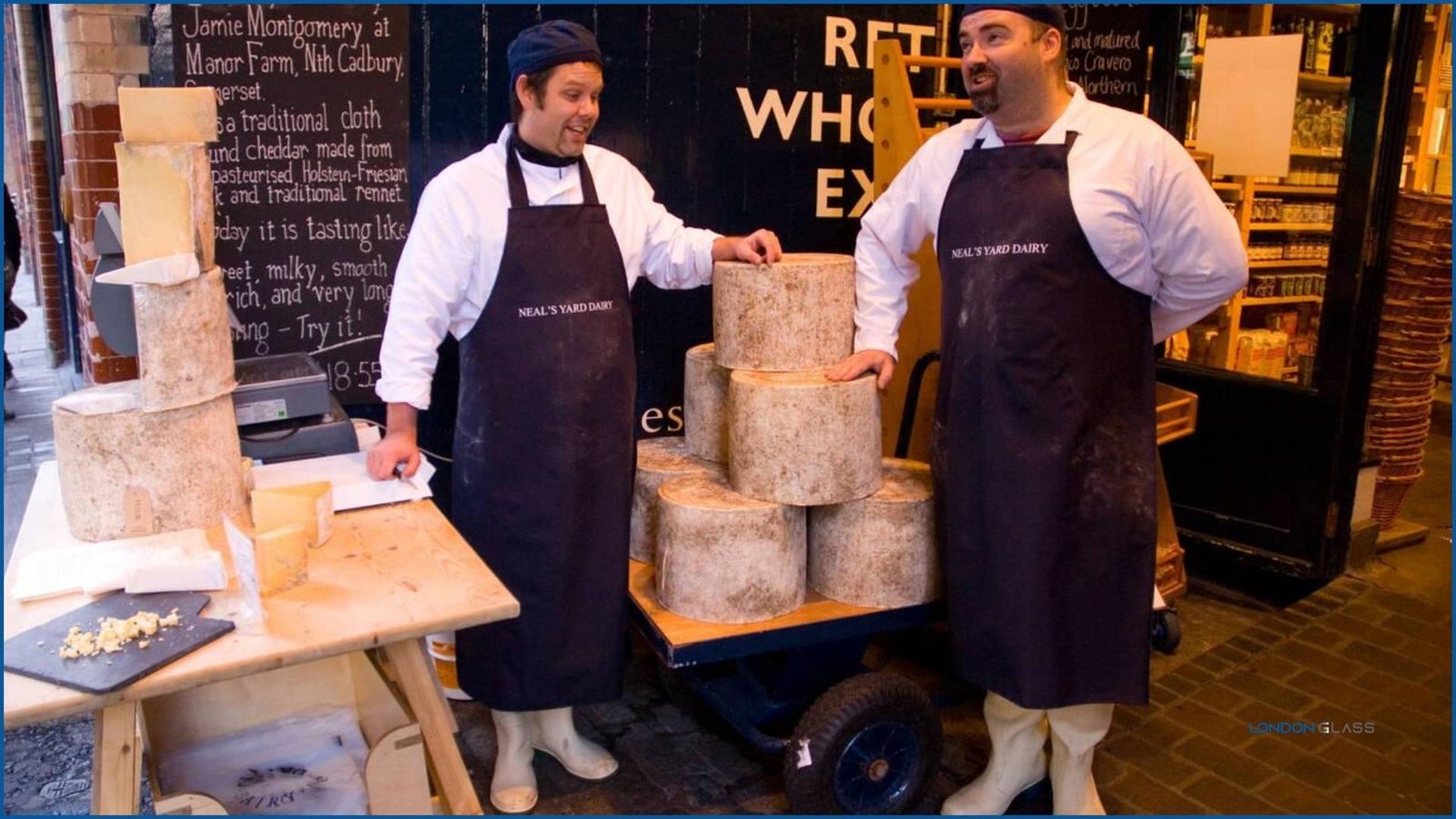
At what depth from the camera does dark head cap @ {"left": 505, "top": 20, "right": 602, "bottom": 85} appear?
99.8 inches

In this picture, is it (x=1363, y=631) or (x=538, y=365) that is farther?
(x=1363, y=631)

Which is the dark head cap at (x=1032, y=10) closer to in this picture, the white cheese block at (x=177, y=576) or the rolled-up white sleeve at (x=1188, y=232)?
the rolled-up white sleeve at (x=1188, y=232)

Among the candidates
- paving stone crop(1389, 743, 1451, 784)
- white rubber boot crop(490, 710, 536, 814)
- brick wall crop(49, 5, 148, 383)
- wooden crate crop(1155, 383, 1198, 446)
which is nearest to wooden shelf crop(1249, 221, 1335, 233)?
wooden crate crop(1155, 383, 1198, 446)

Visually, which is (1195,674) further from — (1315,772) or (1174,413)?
(1174,413)

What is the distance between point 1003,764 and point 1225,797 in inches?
25.5

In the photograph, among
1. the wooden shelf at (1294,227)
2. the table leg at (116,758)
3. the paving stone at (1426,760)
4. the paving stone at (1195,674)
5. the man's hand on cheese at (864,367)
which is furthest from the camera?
the wooden shelf at (1294,227)

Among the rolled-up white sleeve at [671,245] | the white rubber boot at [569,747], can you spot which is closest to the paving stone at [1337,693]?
the white rubber boot at [569,747]

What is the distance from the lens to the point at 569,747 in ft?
10.1

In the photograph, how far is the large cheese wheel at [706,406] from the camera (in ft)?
10.0

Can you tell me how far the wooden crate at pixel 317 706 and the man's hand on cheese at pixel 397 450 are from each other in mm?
443

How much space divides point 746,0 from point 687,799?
98.9 inches

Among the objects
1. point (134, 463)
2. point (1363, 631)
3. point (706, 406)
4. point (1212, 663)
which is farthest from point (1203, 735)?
point (134, 463)

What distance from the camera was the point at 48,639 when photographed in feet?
5.98

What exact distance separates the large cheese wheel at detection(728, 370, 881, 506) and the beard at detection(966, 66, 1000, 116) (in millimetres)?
678
